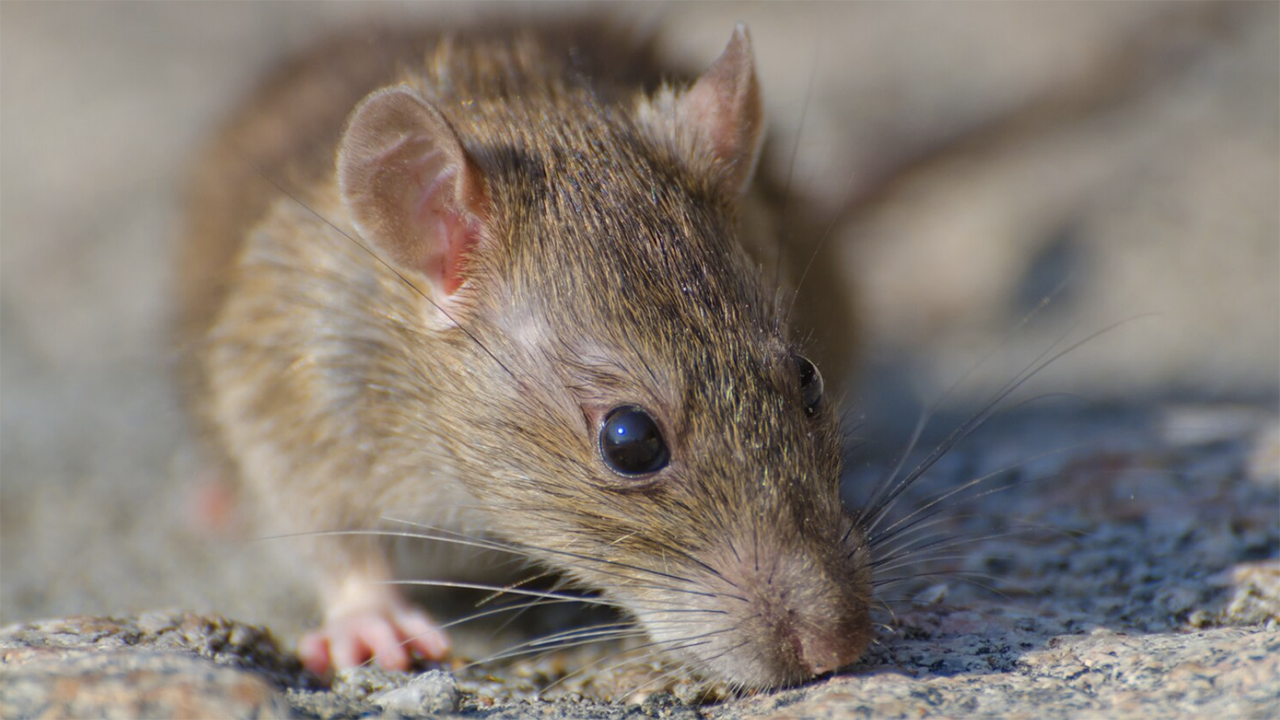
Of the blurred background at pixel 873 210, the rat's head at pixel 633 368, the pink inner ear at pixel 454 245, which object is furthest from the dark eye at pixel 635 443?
the blurred background at pixel 873 210

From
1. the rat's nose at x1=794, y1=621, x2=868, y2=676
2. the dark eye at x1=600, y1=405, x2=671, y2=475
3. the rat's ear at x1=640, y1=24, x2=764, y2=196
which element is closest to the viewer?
the rat's nose at x1=794, y1=621, x2=868, y2=676

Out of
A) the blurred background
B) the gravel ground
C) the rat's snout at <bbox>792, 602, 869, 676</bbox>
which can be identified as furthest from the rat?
the blurred background

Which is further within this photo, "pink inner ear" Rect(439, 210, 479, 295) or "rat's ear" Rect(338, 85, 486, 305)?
"pink inner ear" Rect(439, 210, 479, 295)

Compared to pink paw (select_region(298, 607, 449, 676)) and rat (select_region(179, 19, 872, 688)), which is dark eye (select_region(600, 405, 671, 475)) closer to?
rat (select_region(179, 19, 872, 688))

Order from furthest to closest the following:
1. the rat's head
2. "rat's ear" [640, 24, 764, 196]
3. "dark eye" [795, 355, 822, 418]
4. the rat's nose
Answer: "rat's ear" [640, 24, 764, 196] → "dark eye" [795, 355, 822, 418] → the rat's head → the rat's nose

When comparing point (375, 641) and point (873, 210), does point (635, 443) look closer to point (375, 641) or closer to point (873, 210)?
point (375, 641)

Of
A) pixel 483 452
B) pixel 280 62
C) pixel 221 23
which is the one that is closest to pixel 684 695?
pixel 483 452

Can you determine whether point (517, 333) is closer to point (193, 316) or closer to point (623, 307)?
point (623, 307)

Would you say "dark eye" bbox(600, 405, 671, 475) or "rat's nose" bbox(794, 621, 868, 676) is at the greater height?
"dark eye" bbox(600, 405, 671, 475)

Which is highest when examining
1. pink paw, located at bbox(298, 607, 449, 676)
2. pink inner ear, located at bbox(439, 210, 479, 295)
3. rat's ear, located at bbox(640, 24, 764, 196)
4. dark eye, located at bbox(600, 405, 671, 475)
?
rat's ear, located at bbox(640, 24, 764, 196)
